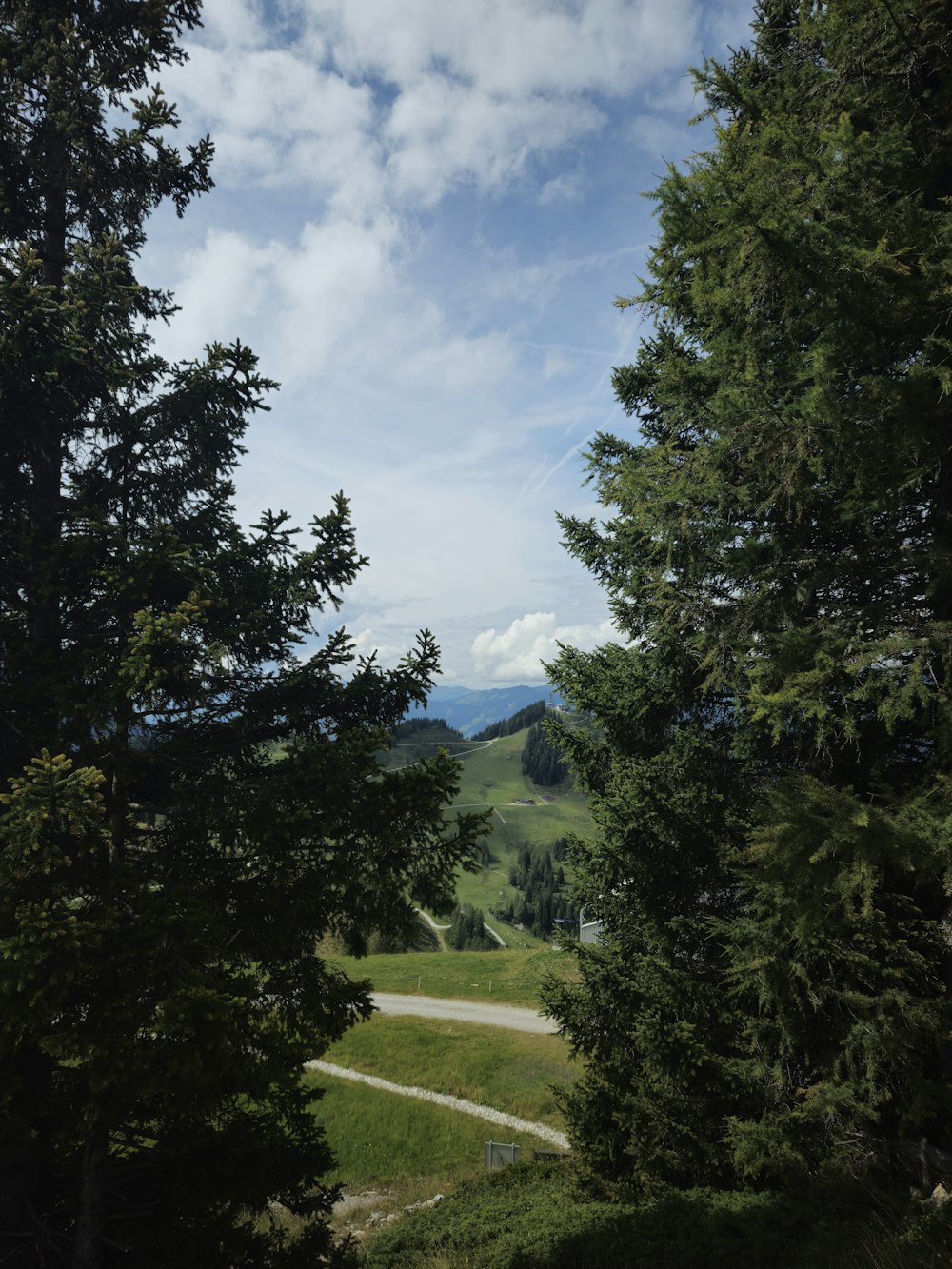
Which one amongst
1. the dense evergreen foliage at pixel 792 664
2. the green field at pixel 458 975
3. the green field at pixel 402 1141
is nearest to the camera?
the dense evergreen foliage at pixel 792 664

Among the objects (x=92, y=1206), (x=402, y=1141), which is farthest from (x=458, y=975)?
(x=92, y=1206)

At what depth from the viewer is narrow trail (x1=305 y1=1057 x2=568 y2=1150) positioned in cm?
1919

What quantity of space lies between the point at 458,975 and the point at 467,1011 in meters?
9.57

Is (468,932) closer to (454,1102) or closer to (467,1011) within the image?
(467,1011)

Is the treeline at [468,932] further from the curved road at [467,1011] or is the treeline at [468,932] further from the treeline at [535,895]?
the curved road at [467,1011]

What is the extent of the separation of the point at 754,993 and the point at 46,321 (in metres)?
12.6

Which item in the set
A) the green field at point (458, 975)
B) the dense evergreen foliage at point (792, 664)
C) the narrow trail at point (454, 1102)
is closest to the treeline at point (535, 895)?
the green field at point (458, 975)

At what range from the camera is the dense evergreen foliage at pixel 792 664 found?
654 centimetres

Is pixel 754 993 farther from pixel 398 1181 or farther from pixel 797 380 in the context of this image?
pixel 398 1181

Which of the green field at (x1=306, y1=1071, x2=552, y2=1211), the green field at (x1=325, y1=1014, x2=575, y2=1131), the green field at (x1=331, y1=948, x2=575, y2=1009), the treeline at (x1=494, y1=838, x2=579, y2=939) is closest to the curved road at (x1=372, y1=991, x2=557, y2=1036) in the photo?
the green field at (x1=331, y1=948, x2=575, y2=1009)

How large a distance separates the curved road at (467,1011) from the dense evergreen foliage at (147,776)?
24785mm

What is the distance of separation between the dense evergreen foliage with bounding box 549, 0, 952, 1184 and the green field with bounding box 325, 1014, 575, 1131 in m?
13.5

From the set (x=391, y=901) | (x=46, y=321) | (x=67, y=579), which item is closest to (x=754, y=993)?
(x=391, y=901)

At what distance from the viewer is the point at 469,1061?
2403 centimetres
